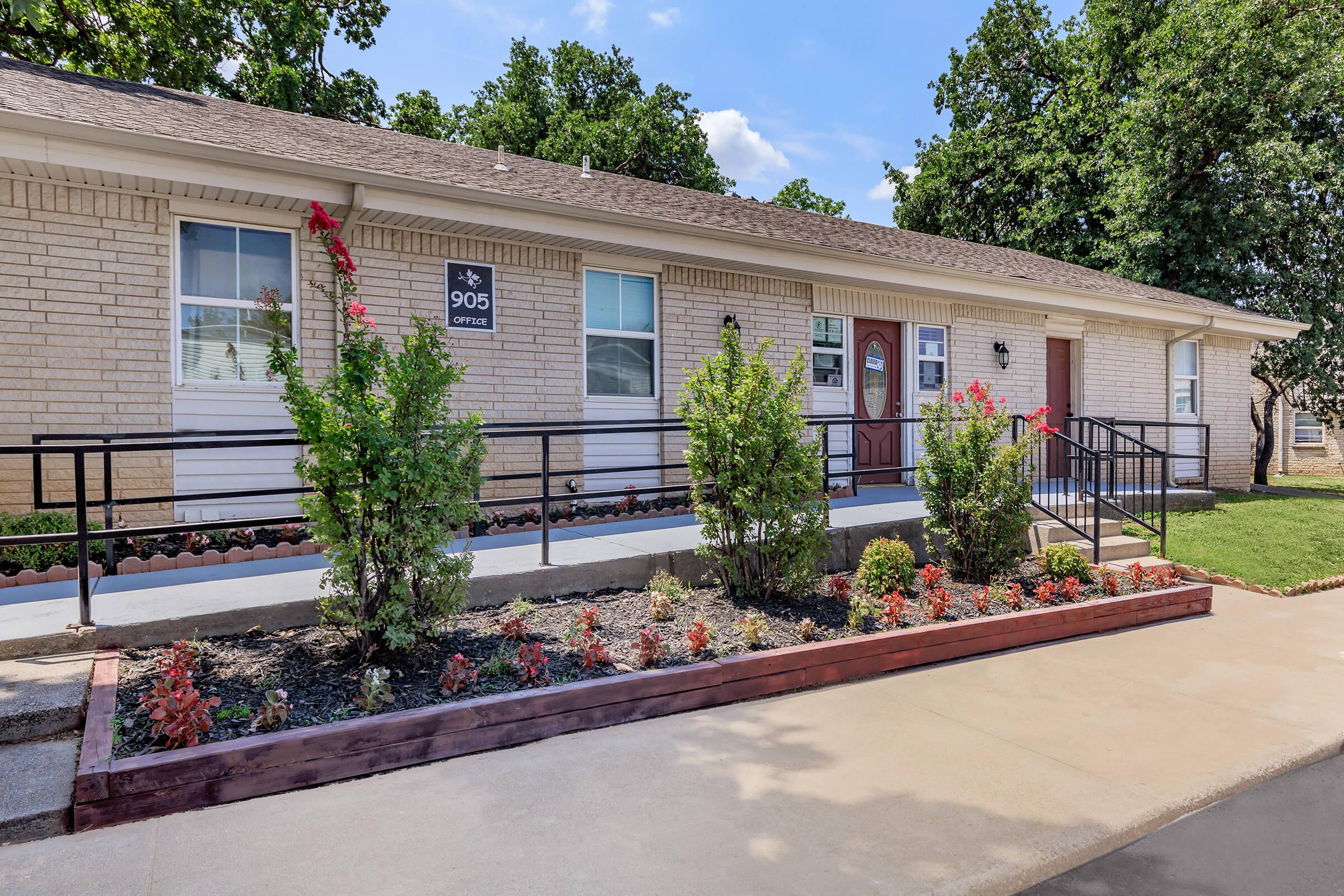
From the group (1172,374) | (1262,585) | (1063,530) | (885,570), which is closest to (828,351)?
(1063,530)

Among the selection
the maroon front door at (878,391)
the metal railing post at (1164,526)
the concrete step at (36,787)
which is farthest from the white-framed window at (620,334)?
the concrete step at (36,787)

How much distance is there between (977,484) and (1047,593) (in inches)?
38.0

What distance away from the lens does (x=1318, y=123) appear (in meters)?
17.3

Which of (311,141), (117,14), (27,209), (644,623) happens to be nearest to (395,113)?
(117,14)

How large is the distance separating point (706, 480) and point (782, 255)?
490 centimetres

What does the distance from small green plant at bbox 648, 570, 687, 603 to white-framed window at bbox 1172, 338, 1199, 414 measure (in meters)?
12.7

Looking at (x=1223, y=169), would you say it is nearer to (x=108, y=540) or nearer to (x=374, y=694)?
(x=374, y=694)

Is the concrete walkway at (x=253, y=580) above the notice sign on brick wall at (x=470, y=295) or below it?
below

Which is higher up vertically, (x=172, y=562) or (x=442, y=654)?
(x=172, y=562)

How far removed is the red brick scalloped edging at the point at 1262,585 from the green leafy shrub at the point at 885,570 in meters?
3.24

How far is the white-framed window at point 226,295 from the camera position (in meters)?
6.66

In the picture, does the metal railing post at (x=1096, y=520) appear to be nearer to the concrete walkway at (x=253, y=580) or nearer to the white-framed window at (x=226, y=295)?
the concrete walkway at (x=253, y=580)

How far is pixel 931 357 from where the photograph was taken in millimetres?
11398

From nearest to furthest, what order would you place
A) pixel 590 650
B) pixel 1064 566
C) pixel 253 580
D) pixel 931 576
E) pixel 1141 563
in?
pixel 590 650 → pixel 253 580 → pixel 931 576 → pixel 1064 566 → pixel 1141 563
